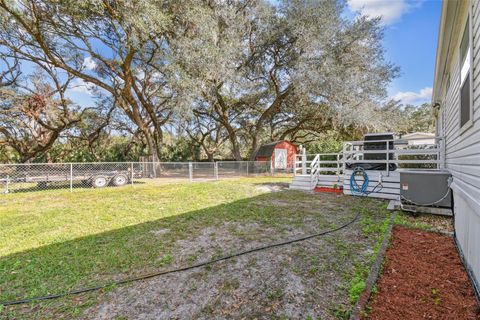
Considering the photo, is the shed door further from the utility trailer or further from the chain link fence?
the utility trailer

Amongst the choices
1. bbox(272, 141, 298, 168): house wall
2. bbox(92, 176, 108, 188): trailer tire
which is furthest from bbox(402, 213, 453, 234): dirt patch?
bbox(272, 141, 298, 168): house wall

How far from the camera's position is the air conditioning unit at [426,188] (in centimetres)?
450

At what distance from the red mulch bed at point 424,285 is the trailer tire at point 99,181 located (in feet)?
35.6

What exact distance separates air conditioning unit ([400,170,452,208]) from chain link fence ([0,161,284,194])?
9563 millimetres

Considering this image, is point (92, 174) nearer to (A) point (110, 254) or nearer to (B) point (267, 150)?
(A) point (110, 254)

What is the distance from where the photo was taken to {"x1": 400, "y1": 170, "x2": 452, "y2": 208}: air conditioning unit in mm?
4500

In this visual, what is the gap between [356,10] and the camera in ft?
44.9

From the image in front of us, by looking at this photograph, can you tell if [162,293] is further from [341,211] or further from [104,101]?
[104,101]

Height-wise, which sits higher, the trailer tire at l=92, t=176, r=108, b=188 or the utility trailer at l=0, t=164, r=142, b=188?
the utility trailer at l=0, t=164, r=142, b=188

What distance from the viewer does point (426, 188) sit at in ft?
15.3

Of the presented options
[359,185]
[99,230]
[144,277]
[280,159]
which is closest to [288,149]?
[280,159]

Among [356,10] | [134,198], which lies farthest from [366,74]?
[134,198]

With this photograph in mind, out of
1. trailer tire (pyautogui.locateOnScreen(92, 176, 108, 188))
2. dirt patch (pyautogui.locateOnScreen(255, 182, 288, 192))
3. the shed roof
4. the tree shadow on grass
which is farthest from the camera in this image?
the shed roof

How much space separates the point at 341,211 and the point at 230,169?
382 inches
